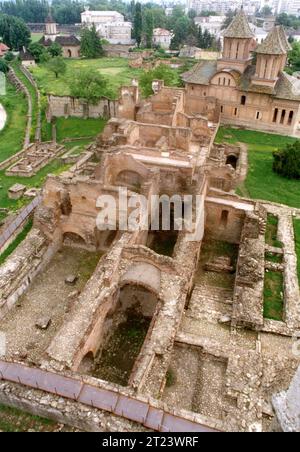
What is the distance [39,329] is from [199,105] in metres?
27.2

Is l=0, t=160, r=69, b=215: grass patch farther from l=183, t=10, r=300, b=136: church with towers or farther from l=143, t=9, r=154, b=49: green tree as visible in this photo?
l=143, t=9, r=154, b=49: green tree

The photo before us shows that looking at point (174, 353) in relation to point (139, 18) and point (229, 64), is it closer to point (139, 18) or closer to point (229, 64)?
point (229, 64)

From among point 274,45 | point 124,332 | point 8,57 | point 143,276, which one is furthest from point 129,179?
point 8,57

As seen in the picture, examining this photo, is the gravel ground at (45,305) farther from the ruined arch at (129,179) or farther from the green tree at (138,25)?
the green tree at (138,25)

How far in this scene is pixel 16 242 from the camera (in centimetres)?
1905

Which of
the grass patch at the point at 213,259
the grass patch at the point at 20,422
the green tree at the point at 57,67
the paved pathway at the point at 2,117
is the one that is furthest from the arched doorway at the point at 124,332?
the green tree at the point at 57,67

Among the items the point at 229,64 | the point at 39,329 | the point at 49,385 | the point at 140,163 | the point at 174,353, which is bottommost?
the point at 39,329

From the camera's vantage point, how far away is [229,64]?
1362 inches

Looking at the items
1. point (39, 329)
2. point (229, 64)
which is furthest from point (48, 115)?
point (39, 329)

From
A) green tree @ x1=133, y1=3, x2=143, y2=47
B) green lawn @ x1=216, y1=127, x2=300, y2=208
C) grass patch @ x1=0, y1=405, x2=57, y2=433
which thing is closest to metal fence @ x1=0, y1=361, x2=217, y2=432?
grass patch @ x1=0, y1=405, x2=57, y2=433

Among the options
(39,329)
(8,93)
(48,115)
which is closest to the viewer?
(39,329)

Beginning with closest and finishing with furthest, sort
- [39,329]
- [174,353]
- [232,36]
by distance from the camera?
[174,353] → [39,329] → [232,36]

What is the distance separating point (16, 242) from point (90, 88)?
23741 mm

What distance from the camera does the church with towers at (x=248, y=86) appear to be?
106ft
